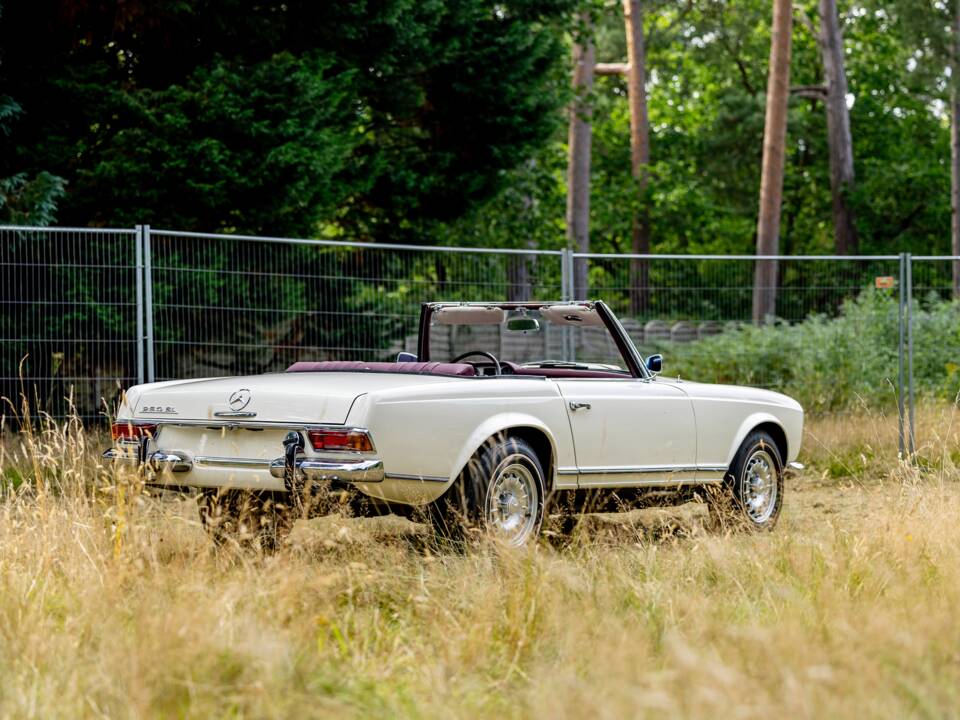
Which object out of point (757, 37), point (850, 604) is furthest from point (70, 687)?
point (757, 37)

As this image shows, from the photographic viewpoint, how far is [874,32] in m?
42.9

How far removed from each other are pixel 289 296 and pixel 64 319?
179 centimetres

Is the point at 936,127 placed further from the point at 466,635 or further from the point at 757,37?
the point at 466,635

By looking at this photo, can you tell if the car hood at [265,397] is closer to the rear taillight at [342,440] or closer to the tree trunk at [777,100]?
the rear taillight at [342,440]

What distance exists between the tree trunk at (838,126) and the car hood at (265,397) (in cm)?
2750

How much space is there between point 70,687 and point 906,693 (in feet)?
8.44

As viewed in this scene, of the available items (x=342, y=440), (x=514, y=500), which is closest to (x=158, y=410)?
(x=342, y=440)

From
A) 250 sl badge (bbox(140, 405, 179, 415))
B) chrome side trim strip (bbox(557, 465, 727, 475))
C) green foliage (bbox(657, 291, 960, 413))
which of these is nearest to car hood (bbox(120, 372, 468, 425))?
250 sl badge (bbox(140, 405, 179, 415))

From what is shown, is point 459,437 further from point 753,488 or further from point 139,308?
point 139,308

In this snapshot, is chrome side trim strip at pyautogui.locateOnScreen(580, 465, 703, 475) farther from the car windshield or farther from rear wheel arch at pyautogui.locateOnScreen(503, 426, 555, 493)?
the car windshield

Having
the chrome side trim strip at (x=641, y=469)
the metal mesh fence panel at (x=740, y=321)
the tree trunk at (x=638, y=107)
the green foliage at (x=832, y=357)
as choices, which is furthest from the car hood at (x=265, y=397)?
the tree trunk at (x=638, y=107)

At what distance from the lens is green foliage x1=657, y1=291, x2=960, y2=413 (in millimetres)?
13789

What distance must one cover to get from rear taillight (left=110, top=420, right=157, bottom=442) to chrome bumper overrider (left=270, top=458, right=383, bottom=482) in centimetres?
104

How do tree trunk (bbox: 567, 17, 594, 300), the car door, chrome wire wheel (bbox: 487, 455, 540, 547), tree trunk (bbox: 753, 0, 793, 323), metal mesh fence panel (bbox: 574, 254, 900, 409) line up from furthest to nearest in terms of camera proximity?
tree trunk (bbox: 567, 17, 594, 300) → tree trunk (bbox: 753, 0, 793, 323) → metal mesh fence panel (bbox: 574, 254, 900, 409) → the car door → chrome wire wheel (bbox: 487, 455, 540, 547)
